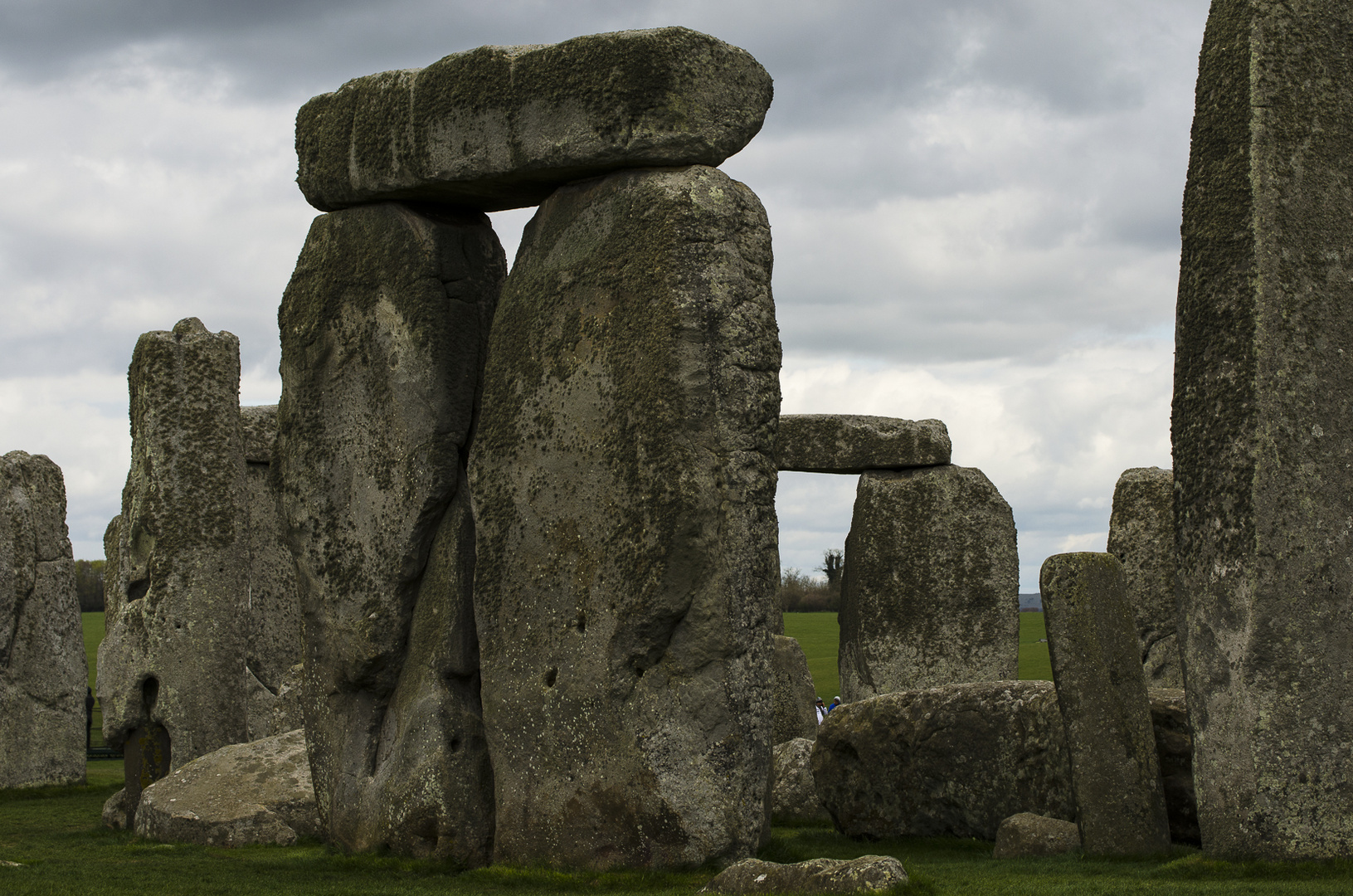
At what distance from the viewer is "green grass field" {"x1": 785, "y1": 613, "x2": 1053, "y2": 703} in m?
26.3

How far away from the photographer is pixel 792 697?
1495 centimetres

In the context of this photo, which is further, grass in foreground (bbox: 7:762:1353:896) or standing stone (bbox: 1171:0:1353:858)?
standing stone (bbox: 1171:0:1353:858)

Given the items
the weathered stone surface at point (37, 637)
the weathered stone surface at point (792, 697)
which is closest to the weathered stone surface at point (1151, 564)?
the weathered stone surface at point (792, 697)

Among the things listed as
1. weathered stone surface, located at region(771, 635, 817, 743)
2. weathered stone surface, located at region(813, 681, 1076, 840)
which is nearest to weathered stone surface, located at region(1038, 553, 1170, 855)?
weathered stone surface, located at region(813, 681, 1076, 840)

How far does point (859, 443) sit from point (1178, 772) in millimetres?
8876

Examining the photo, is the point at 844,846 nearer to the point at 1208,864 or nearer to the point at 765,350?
the point at 1208,864

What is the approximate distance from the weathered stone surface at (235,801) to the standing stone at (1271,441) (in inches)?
220

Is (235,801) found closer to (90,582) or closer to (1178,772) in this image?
(1178,772)

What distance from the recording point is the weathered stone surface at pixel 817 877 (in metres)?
6.48

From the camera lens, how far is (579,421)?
26.3 feet

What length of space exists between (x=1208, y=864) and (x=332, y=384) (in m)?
5.44

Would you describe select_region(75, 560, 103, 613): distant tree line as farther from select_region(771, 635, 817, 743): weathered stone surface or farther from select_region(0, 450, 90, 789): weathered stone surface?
select_region(771, 635, 817, 743): weathered stone surface

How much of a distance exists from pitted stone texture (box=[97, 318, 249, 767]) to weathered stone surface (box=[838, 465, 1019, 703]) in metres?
7.27

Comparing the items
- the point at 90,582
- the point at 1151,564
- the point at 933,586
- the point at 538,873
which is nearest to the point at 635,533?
the point at 538,873
